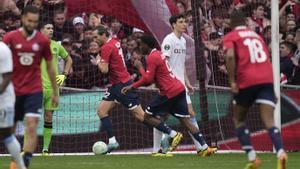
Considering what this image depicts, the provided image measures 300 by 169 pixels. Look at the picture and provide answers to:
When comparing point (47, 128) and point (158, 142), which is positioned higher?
point (47, 128)

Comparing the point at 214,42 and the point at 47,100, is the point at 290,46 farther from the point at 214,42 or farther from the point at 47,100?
the point at 47,100

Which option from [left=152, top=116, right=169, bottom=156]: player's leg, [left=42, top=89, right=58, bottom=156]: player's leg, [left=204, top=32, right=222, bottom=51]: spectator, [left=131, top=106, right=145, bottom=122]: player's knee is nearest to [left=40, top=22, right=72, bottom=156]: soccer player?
[left=42, top=89, right=58, bottom=156]: player's leg

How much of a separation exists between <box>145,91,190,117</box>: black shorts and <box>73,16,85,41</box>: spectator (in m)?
3.24

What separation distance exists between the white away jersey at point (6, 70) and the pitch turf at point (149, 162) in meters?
3.03

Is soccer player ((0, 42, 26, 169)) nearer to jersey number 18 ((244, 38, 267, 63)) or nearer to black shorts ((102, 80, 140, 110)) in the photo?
jersey number 18 ((244, 38, 267, 63))

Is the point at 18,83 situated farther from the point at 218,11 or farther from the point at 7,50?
the point at 218,11

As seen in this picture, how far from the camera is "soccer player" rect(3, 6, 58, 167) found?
40.8ft

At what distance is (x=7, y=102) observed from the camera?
11766mm

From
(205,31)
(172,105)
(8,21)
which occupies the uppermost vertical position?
(8,21)

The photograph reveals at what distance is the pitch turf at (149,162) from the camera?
14.7 meters

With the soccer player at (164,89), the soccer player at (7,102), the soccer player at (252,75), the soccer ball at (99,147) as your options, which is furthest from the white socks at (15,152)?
the soccer ball at (99,147)

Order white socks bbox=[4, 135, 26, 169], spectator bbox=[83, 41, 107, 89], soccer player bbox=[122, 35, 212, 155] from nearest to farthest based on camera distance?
white socks bbox=[4, 135, 26, 169] < soccer player bbox=[122, 35, 212, 155] < spectator bbox=[83, 41, 107, 89]

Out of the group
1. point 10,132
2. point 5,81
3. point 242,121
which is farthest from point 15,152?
point 242,121

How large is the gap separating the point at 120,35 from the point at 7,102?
8504 mm
